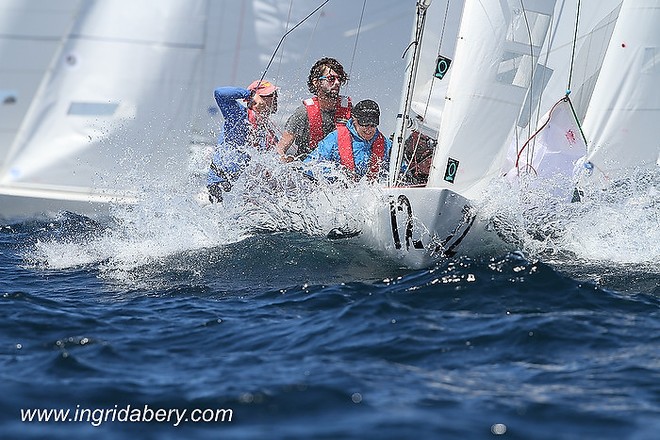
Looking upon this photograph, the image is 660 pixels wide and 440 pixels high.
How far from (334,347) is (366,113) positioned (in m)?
2.65

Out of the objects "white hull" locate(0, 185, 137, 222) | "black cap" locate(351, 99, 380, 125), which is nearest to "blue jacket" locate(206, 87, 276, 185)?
"black cap" locate(351, 99, 380, 125)

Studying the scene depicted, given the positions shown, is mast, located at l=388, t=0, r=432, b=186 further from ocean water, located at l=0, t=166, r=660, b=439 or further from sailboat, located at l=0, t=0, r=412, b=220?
sailboat, located at l=0, t=0, r=412, b=220

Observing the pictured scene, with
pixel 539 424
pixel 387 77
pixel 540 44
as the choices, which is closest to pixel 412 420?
pixel 539 424

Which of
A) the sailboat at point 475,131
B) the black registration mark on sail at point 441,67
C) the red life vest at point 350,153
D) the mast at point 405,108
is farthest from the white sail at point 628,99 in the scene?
the mast at point 405,108

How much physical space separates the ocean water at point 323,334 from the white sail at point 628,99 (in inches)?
65.8

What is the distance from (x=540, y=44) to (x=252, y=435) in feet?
11.6

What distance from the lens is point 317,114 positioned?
22.0 ft

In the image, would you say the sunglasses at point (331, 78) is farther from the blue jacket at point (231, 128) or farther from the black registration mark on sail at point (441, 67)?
the black registration mark on sail at point (441, 67)

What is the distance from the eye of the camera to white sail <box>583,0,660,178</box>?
25.5 ft

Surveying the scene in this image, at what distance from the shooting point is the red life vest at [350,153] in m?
6.22

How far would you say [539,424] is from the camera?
119 inches

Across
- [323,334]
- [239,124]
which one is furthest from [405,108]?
[323,334]

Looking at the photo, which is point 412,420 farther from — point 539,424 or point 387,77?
point 387,77

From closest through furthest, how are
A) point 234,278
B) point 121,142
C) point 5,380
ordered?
point 5,380 → point 234,278 → point 121,142
